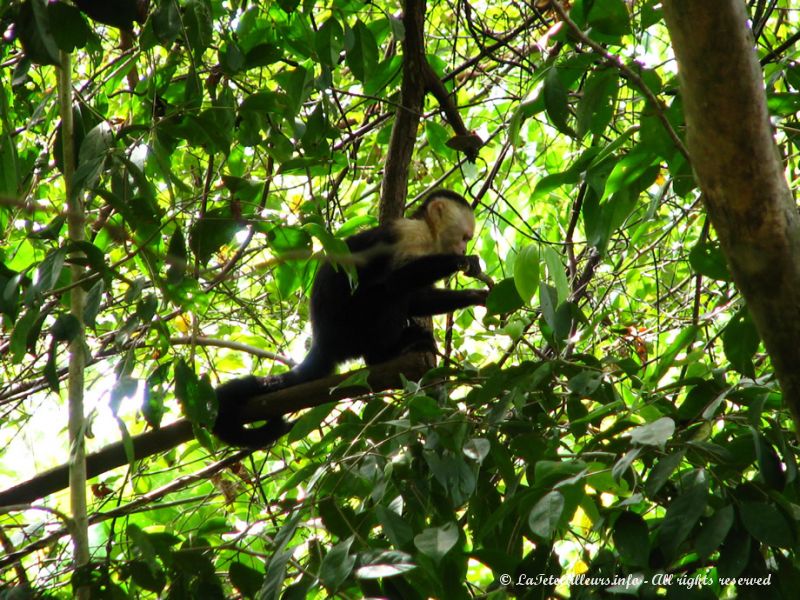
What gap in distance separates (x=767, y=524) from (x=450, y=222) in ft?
9.19

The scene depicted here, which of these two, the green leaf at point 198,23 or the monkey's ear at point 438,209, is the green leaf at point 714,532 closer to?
the green leaf at point 198,23

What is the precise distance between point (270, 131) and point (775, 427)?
5.80ft

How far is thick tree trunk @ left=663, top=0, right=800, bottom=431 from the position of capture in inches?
42.7

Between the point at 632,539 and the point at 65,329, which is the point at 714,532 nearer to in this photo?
the point at 632,539

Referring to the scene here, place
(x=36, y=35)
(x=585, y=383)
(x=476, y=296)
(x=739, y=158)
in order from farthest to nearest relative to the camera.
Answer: (x=476, y=296) → (x=585, y=383) → (x=36, y=35) → (x=739, y=158)

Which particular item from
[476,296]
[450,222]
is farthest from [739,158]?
[450,222]

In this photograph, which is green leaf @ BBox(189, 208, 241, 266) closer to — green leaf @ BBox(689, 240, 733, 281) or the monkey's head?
green leaf @ BBox(689, 240, 733, 281)

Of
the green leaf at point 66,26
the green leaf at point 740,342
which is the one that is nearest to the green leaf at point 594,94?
the green leaf at point 740,342

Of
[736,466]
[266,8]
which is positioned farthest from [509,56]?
[736,466]

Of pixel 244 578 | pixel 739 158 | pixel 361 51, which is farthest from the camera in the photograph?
pixel 361 51

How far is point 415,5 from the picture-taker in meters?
2.84

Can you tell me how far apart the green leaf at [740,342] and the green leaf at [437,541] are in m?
0.80

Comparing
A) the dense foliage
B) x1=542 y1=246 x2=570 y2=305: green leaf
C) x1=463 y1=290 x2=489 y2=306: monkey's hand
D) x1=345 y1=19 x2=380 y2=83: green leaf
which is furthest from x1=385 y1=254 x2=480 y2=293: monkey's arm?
x1=542 y1=246 x2=570 y2=305: green leaf

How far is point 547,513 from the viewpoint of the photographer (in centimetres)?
128
